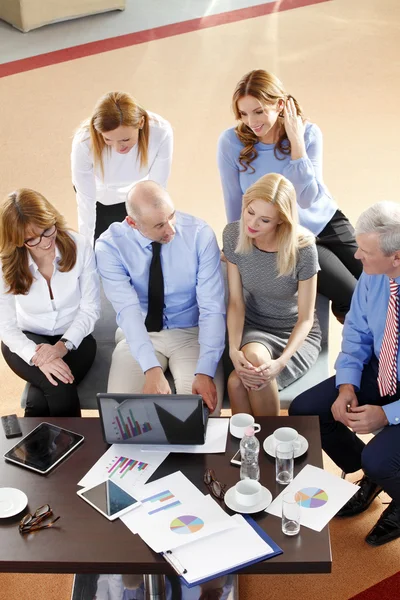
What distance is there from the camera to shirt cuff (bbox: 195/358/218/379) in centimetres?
342

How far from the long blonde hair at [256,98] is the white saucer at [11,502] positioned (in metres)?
2.03

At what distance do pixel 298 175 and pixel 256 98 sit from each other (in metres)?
0.41

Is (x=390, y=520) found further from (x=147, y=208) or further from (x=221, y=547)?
(x=147, y=208)

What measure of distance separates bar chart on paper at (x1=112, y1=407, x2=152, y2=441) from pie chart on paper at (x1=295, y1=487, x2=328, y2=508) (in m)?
0.56

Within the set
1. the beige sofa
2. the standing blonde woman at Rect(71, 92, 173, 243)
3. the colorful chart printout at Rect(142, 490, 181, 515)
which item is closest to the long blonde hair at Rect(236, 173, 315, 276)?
the standing blonde woman at Rect(71, 92, 173, 243)

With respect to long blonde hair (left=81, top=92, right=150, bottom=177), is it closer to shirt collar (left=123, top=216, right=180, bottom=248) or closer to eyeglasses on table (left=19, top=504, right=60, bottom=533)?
shirt collar (left=123, top=216, right=180, bottom=248)

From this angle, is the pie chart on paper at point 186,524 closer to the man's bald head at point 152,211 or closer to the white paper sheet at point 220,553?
the white paper sheet at point 220,553

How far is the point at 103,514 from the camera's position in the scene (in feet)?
8.59

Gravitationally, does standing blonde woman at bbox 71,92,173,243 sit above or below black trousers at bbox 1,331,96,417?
above

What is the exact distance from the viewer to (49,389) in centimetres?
344

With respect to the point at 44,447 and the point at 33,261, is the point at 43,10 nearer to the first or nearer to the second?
the point at 33,261

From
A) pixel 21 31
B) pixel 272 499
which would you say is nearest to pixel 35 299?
pixel 272 499

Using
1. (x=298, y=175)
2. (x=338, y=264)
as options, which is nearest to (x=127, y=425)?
(x=338, y=264)

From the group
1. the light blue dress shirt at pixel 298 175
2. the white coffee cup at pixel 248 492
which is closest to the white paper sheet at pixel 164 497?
the white coffee cup at pixel 248 492
